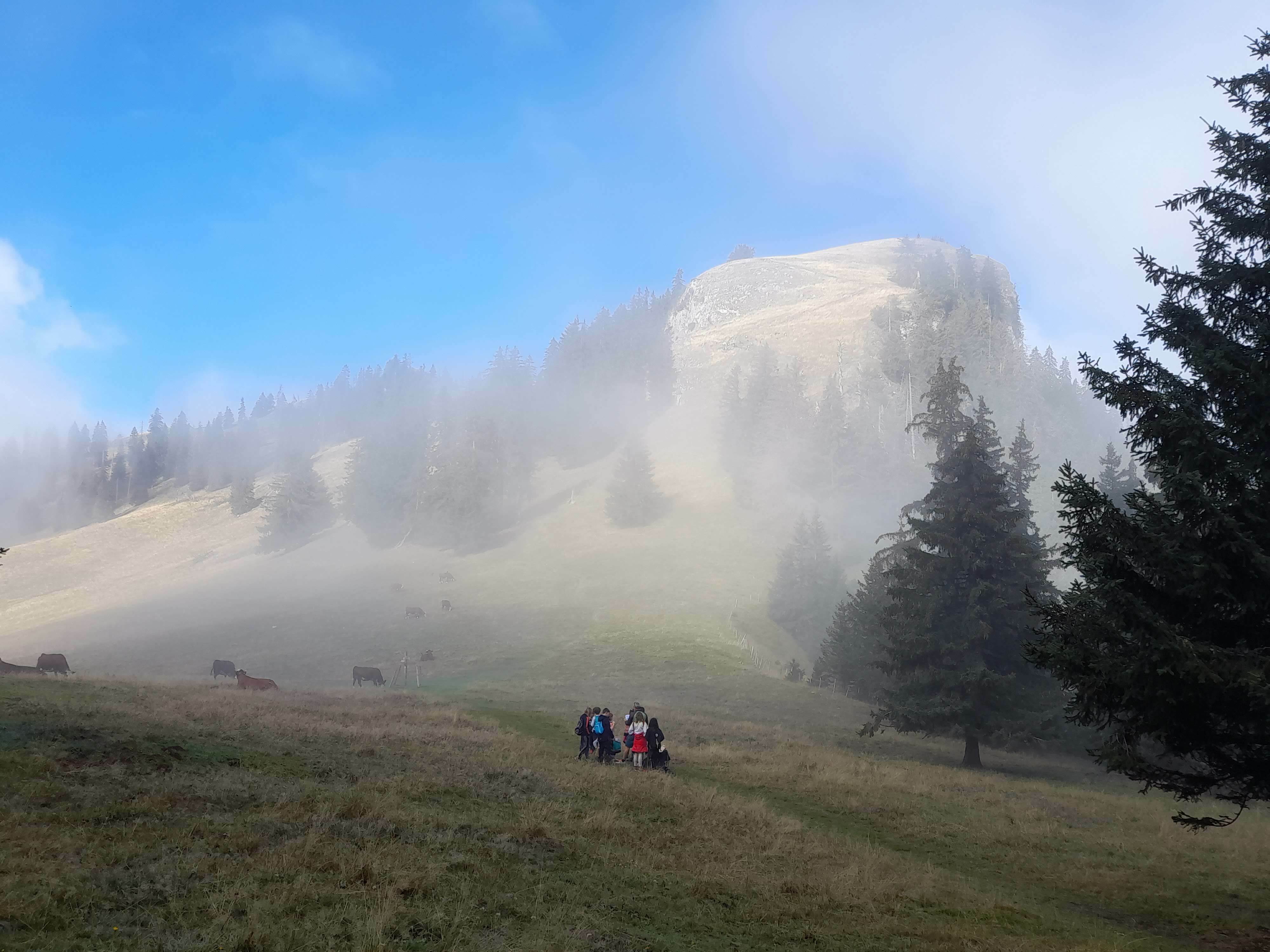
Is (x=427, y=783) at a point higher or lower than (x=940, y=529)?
lower

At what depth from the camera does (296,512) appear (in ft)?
325

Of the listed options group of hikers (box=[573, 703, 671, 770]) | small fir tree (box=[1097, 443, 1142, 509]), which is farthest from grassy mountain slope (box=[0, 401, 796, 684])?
group of hikers (box=[573, 703, 671, 770])

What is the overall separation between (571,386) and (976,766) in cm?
11440

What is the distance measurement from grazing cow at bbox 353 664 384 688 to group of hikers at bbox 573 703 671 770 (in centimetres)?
2511

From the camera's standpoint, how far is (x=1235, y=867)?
1484 centimetres

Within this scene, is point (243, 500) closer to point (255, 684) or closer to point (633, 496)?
point (633, 496)

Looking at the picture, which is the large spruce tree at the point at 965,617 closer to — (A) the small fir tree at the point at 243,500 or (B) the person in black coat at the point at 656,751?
(B) the person in black coat at the point at 656,751

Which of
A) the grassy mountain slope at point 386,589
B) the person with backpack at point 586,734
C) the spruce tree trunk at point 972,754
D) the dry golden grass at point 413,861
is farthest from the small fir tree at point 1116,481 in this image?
the dry golden grass at point 413,861

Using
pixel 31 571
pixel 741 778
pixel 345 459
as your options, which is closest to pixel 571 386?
pixel 345 459

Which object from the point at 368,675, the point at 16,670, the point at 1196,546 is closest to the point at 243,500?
the point at 368,675

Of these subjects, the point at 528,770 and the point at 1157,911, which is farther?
the point at 528,770

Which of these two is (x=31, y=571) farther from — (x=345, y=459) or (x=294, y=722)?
(x=294, y=722)

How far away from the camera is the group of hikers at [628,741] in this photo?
820 inches

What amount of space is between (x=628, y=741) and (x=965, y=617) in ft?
48.7
